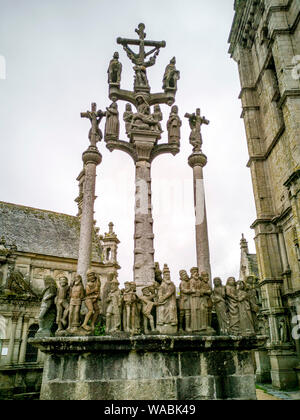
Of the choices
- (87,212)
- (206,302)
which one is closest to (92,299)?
(206,302)

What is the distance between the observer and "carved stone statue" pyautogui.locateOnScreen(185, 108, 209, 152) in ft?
35.5

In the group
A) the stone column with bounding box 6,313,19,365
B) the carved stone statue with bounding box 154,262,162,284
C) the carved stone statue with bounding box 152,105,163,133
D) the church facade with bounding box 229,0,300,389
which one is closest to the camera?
the carved stone statue with bounding box 154,262,162,284

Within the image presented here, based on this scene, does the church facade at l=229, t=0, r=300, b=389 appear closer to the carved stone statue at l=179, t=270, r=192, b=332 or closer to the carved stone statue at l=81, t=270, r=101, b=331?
the carved stone statue at l=179, t=270, r=192, b=332

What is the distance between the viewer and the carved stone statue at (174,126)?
10672 mm

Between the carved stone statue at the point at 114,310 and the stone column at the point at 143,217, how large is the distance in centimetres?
115

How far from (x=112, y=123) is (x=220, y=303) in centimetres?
645

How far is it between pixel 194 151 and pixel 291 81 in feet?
32.2

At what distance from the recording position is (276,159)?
1988cm

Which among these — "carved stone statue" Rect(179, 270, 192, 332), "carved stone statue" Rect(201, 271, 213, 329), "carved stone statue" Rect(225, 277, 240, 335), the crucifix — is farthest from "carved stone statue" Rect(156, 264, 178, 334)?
the crucifix

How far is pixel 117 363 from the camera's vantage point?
6.62 metres

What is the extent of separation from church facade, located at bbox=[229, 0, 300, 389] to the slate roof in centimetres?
1517

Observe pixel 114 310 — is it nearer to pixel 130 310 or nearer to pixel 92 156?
pixel 130 310

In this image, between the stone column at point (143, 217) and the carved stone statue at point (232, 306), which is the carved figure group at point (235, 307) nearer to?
the carved stone statue at point (232, 306)
